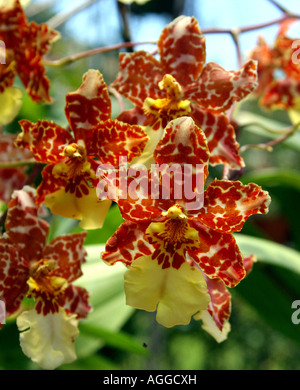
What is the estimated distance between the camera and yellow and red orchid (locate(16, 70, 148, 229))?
0.64 metres

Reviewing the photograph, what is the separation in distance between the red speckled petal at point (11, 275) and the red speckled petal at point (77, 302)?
0.07m

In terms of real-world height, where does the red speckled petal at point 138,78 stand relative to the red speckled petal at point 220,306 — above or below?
above

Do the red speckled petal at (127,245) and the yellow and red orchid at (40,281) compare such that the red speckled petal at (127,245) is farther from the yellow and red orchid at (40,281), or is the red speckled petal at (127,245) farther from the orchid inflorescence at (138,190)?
the yellow and red orchid at (40,281)

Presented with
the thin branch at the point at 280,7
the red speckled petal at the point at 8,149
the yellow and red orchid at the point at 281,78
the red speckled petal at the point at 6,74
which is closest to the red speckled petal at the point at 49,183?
the red speckled petal at the point at 6,74

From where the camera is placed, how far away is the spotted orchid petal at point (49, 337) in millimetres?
644

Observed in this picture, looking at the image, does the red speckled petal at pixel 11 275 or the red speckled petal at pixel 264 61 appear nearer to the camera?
the red speckled petal at pixel 11 275

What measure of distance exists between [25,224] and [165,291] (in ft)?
0.83

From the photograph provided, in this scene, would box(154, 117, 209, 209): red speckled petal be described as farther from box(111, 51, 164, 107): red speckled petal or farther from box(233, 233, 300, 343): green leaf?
box(233, 233, 300, 343): green leaf

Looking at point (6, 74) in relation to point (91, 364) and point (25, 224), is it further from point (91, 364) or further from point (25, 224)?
point (91, 364)

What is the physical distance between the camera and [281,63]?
1261 millimetres

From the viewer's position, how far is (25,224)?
0.72m

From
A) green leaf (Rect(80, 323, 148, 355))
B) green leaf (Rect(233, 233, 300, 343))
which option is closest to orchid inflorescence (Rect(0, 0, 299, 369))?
green leaf (Rect(80, 323, 148, 355))

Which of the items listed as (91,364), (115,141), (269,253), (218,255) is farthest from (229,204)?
(91,364)

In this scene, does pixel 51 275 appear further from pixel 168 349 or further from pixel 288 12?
pixel 168 349
